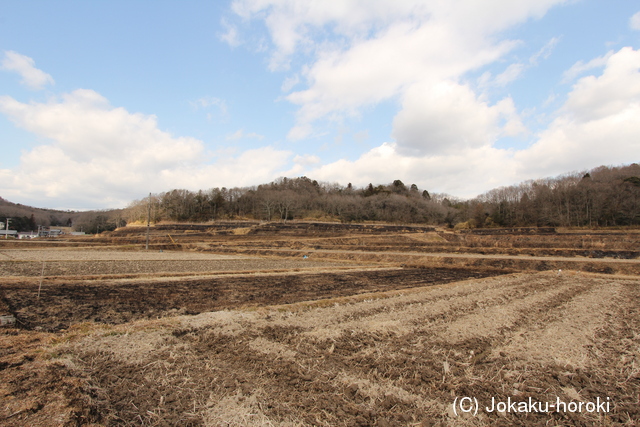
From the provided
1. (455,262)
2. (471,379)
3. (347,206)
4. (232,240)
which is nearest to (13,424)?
(471,379)

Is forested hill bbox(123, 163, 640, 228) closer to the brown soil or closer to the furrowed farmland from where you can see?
the brown soil

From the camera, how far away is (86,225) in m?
143

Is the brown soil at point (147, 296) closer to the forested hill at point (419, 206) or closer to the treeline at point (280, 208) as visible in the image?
the forested hill at point (419, 206)

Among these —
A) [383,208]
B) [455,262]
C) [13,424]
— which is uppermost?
[383,208]

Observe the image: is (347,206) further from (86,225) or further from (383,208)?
(86,225)

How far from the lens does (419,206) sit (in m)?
120

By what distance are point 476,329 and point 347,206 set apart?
4161 inches

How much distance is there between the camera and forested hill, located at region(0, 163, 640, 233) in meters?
77.9

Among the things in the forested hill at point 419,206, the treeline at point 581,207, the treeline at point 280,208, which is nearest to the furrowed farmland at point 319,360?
the forested hill at point 419,206

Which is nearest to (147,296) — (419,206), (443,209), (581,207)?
(581,207)

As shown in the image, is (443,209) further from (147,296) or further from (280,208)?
(147,296)

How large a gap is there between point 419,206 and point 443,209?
11363 millimetres

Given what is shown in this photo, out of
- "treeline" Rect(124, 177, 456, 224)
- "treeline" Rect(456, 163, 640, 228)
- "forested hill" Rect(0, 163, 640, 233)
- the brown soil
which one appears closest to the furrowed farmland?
the brown soil

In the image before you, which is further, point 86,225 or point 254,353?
point 86,225
